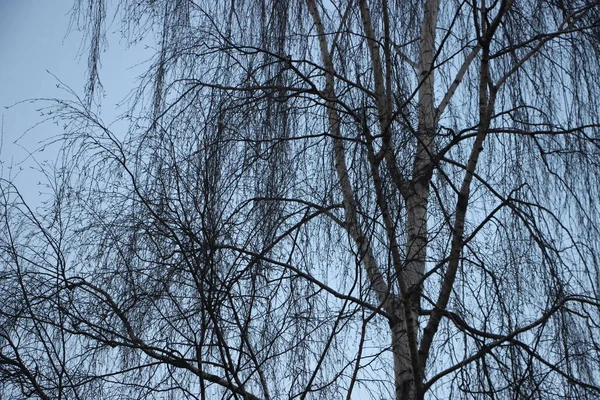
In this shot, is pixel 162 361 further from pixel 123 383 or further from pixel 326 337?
pixel 326 337

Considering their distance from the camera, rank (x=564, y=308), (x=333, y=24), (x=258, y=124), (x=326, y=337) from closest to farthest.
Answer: (x=564, y=308) → (x=326, y=337) → (x=258, y=124) → (x=333, y=24)

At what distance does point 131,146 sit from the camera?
3.72m

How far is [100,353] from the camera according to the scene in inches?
137

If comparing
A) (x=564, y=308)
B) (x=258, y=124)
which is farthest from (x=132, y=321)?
(x=564, y=308)

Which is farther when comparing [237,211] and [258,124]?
[258,124]

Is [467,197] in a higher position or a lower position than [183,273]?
higher

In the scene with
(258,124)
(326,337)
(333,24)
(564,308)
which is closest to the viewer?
(564,308)

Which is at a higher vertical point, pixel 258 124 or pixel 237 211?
pixel 258 124

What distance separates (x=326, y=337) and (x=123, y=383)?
80 cm

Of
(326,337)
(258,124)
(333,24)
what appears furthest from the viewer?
(333,24)

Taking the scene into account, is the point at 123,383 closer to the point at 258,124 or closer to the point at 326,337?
the point at 326,337

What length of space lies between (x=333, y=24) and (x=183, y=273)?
1.49 metres

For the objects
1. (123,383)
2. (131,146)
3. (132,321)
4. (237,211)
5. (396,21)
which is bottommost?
(123,383)

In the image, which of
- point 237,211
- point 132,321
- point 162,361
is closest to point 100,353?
point 132,321
